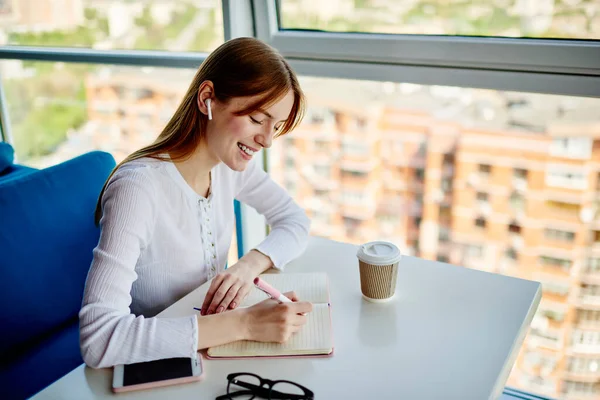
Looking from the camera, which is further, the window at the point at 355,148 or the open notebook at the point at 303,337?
the window at the point at 355,148

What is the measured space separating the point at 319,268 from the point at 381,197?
0.78 metres

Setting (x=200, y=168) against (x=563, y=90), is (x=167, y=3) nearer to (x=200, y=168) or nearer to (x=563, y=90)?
(x=200, y=168)

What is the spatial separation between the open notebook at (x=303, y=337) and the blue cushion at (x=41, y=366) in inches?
25.9

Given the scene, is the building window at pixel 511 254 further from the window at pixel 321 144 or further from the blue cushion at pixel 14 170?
the blue cushion at pixel 14 170

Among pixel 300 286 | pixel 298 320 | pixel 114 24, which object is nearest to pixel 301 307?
pixel 298 320

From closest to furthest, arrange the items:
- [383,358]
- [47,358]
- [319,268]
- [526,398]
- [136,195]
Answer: [383,358]
[136,195]
[319,268]
[47,358]
[526,398]

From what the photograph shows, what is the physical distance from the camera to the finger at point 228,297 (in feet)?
3.70

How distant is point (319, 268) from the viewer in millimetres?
1349

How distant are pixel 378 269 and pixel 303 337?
0.72 feet

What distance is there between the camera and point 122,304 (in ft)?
3.51

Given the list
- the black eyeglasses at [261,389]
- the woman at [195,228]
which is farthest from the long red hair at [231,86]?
the black eyeglasses at [261,389]

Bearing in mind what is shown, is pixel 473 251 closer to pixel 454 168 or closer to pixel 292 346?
pixel 454 168

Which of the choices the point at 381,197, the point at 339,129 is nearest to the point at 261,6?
the point at 339,129

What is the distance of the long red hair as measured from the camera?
1231 mm
